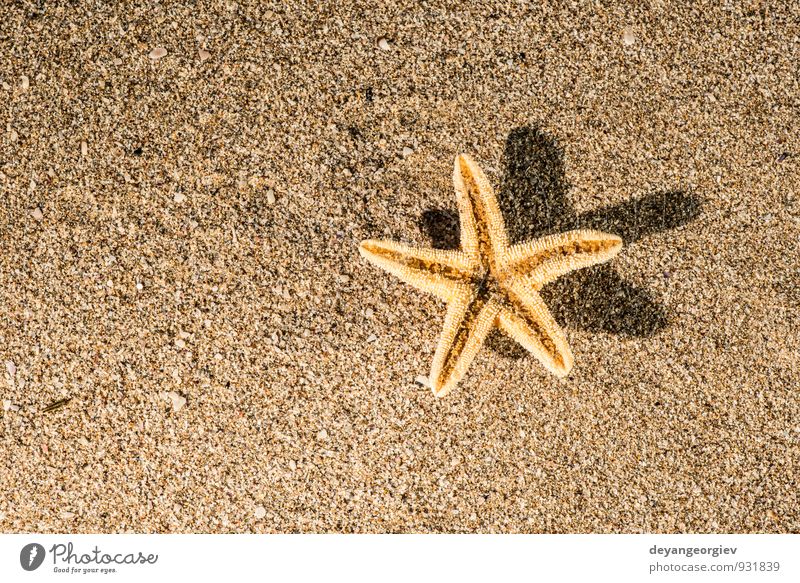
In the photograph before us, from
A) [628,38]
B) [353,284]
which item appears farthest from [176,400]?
[628,38]

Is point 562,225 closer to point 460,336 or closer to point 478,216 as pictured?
point 478,216

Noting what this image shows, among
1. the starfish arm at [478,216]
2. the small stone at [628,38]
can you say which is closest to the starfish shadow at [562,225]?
the starfish arm at [478,216]

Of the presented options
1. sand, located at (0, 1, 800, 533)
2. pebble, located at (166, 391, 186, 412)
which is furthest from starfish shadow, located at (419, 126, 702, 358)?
pebble, located at (166, 391, 186, 412)

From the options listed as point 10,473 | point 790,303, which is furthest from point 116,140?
point 790,303

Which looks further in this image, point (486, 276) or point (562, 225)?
point (562, 225)

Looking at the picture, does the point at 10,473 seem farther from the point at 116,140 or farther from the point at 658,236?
the point at 658,236

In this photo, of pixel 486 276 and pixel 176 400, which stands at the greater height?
pixel 486 276

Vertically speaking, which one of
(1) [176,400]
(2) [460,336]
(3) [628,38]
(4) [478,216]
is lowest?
(1) [176,400]
